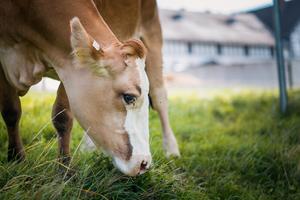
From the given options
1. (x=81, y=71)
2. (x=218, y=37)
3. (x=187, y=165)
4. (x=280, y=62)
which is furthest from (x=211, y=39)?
(x=81, y=71)

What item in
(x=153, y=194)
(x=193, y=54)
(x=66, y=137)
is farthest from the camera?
(x=193, y=54)

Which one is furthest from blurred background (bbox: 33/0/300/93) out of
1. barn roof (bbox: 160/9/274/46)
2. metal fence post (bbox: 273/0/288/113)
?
metal fence post (bbox: 273/0/288/113)

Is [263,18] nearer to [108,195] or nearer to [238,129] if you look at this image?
[238,129]

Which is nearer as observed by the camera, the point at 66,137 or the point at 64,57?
the point at 64,57

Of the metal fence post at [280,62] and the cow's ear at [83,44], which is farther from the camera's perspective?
the metal fence post at [280,62]

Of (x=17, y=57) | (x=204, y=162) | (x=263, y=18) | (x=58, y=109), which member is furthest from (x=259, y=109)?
(x=263, y=18)

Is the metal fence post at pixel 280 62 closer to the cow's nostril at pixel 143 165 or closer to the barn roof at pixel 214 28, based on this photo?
the cow's nostril at pixel 143 165

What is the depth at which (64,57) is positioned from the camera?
121 inches

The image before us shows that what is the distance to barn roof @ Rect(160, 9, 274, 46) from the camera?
4291 centimetres

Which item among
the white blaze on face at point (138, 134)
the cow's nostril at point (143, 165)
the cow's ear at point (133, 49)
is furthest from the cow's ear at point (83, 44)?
the cow's nostril at point (143, 165)

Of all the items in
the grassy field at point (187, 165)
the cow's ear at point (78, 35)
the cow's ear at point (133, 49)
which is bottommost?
the grassy field at point (187, 165)

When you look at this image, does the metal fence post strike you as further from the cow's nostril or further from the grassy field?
the cow's nostril

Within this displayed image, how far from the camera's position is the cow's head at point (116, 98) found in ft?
8.97

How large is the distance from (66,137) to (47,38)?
3.05 ft
